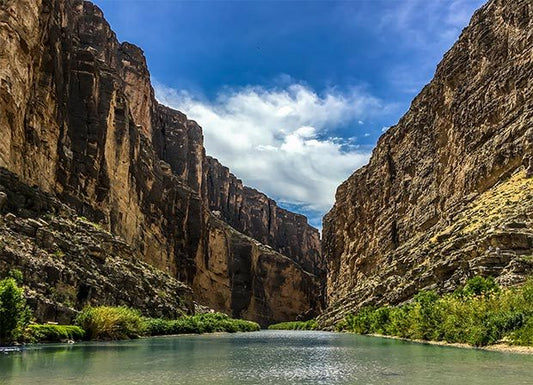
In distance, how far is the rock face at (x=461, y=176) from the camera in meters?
53.1

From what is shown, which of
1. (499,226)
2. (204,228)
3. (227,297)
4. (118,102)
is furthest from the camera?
(227,297)

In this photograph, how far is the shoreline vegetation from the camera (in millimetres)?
29609

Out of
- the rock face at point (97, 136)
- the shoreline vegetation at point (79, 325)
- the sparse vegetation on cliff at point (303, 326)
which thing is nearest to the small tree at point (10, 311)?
the shoreline vegetation at point (79, 325)

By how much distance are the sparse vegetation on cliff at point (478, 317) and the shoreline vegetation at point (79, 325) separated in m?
25.7

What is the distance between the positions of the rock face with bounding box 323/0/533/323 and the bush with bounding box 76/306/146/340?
105 feet

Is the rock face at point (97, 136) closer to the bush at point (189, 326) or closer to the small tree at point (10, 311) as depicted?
the bush at point (189, 326)

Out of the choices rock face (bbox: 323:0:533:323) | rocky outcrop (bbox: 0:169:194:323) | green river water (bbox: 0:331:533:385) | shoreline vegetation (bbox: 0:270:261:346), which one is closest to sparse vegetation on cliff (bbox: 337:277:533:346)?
green river water (bbox: 0:331:533:385)

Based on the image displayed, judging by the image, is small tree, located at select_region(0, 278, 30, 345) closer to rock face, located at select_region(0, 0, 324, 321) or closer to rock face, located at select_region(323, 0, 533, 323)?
rock face, located at select_region(0, 0, 324, 321)

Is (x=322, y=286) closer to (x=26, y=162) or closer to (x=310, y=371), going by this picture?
Answer: (x=26, y=162)

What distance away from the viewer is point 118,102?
285ft

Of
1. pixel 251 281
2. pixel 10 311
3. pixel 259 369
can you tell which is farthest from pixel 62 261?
pixel 251 281

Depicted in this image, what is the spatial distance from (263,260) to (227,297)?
3048 cm

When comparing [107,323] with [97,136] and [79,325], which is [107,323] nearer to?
[79,325]

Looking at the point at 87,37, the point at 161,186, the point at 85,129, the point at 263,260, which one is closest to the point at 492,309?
the point at 85,129
